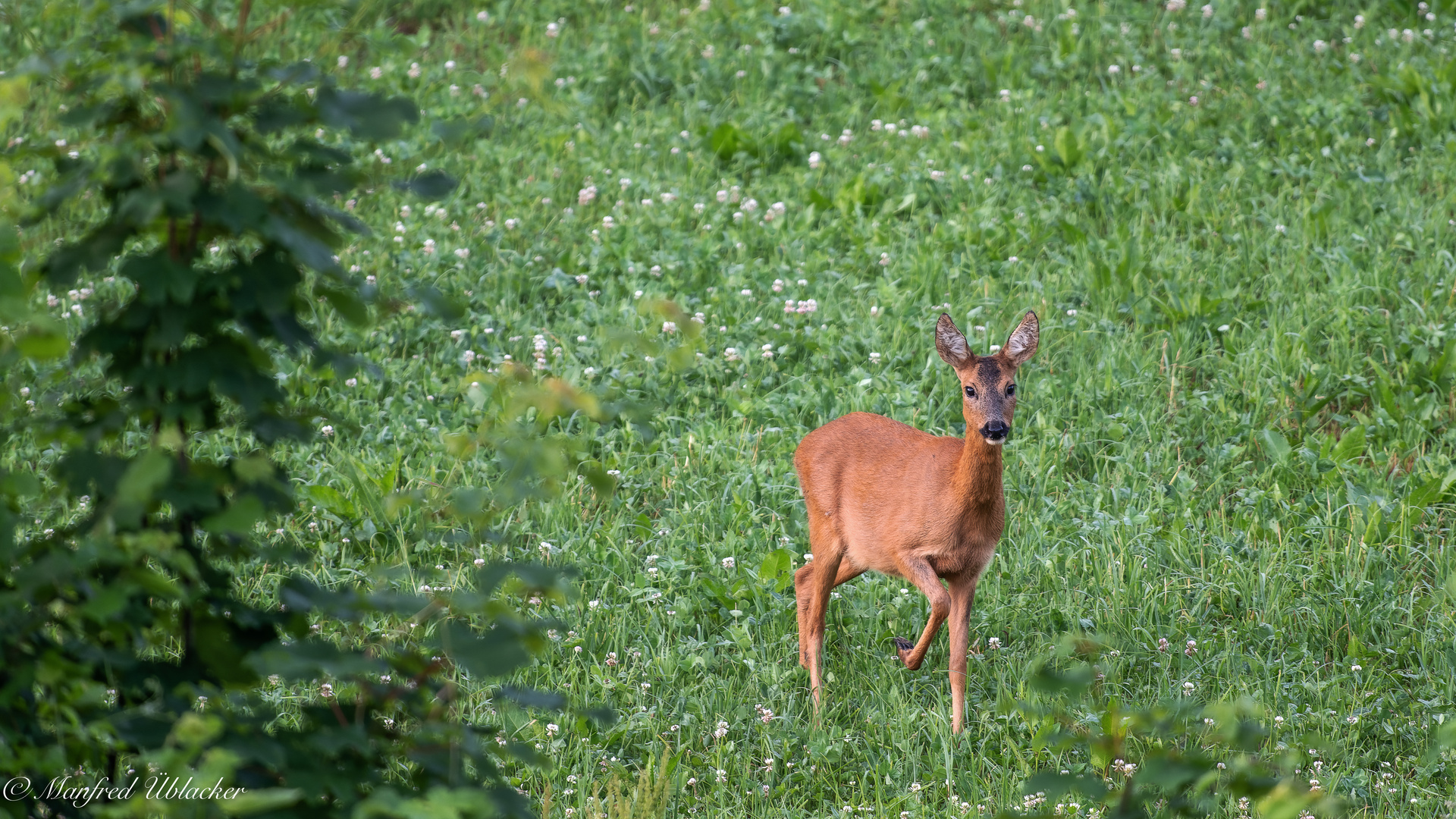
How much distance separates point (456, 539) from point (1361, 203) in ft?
23.6

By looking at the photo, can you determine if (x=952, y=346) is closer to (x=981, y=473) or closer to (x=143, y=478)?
(x=981, y=473)

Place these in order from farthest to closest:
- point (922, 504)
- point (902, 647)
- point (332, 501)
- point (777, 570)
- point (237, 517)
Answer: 1. point (332, 501)
2. point (777, 570)
3. point (902, 647)
4. point (922, 504)
5. point (237, 517)

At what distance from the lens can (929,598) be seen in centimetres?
505

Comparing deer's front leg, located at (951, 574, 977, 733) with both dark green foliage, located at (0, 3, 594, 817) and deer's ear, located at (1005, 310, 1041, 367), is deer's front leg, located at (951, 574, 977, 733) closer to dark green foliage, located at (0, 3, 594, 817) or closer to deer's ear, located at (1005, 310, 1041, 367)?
deer's ear, located at (1005, 310, 1041, 367)

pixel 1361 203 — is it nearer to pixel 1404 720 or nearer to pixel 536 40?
pixel 1404 720

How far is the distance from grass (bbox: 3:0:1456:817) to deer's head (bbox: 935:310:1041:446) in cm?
92

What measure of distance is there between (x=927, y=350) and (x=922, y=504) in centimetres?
197

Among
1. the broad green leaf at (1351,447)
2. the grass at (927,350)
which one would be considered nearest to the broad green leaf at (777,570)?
the grass at (927,350)

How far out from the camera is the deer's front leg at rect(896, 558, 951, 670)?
4965 mm

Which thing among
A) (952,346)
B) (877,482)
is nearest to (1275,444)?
(952,346)

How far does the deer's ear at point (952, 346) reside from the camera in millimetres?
5156

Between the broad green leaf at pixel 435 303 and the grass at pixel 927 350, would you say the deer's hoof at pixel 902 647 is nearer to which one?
the grass at pixel 927 350

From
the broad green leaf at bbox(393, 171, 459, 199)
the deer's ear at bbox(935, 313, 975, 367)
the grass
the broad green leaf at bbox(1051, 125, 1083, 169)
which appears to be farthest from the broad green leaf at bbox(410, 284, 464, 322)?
the broad green leaf at bbox(1051, 125, 1083, 169)

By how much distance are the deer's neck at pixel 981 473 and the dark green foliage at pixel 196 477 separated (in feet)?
10.2
